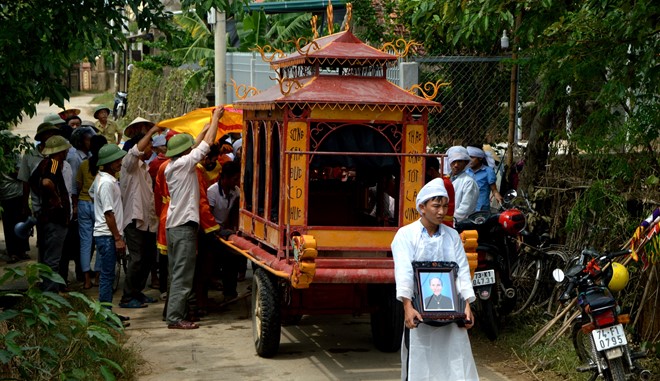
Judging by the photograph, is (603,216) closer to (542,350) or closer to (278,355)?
(542,350)

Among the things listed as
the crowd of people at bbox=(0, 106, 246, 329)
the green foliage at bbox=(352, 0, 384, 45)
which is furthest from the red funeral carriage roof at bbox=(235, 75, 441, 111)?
the green foliage at bbox=(352, 0, 384, 45)

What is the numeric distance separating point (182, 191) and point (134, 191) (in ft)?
4.43

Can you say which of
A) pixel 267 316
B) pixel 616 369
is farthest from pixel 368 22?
pixel 616 369

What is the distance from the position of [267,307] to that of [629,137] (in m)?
3.37

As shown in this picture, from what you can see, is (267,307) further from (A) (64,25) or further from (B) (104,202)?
(A) (64,25)

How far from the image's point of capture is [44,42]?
9.13 metres

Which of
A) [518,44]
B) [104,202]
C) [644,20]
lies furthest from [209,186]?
[644,20]

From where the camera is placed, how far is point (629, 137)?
27.8 feet

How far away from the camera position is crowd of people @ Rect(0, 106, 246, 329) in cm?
1000

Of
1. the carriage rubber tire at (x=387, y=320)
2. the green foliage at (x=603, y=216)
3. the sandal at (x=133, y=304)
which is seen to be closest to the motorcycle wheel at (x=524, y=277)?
the green foliage at (x=603, y=216)

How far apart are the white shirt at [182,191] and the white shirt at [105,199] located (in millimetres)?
565

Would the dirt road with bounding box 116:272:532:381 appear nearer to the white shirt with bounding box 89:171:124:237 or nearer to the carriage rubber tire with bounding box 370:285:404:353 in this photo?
the carriage rubber tire with bounding box 370:285:404:353

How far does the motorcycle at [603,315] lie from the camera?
695 centimetres

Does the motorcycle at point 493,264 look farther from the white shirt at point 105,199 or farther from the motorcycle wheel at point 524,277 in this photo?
the white shirt at point 105,199
